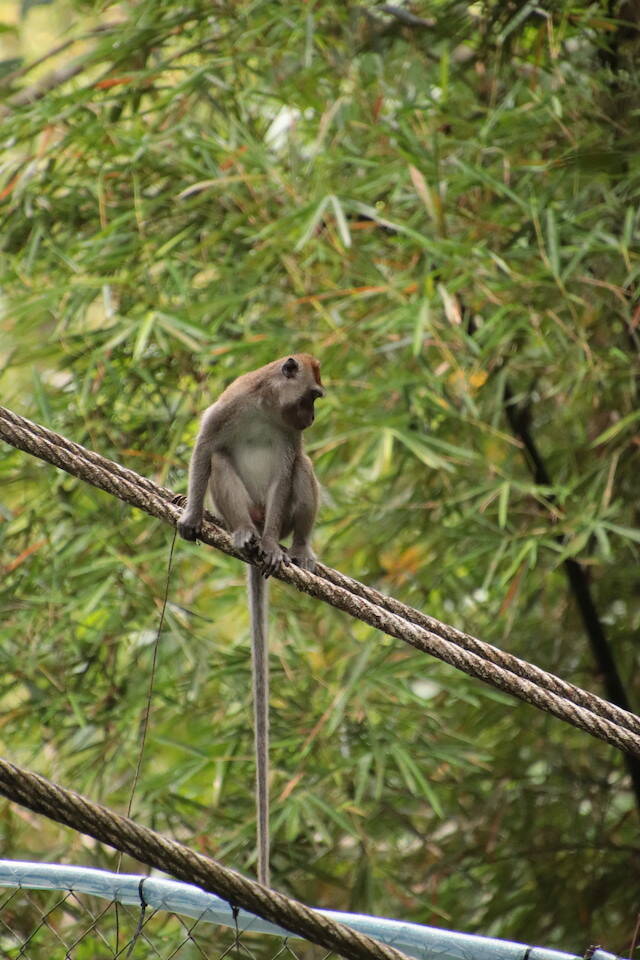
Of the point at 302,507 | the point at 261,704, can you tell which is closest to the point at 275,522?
the point at 302,507

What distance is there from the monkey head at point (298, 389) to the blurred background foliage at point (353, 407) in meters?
0.50

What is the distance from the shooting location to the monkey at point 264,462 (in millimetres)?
3771

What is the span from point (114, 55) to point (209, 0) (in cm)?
45

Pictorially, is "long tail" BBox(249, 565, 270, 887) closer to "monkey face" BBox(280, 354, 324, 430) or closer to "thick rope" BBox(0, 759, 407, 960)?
"monkey face" BBox(280, 354, 324, 430)

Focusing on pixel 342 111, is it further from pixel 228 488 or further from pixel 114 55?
pixel 228 488

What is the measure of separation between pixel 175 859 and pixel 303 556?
2145 mm

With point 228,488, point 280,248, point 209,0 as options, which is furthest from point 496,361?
point 209,0

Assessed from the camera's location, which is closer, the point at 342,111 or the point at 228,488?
the point at 228,488

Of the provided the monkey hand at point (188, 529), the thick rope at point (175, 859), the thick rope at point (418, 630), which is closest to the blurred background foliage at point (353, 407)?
the monkey hand at point (188, 529)

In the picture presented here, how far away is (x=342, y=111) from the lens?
465 cm

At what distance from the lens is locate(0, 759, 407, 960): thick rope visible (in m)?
1.68

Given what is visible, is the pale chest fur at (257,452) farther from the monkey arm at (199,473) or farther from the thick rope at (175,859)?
the thick rope at (175,859)

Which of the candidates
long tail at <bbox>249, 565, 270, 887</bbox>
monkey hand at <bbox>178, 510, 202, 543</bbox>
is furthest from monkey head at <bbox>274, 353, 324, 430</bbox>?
monkey hand at <bbox>178, 510, 202, 543</bbox>

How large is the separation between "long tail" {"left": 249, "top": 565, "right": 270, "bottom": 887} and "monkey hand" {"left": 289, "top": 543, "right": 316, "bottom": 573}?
120 mm
